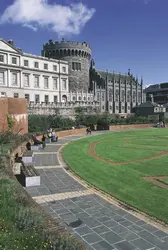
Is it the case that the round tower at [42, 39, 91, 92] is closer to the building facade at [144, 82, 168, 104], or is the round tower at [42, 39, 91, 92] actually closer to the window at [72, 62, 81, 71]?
the window at [72, 62, 81, 71]

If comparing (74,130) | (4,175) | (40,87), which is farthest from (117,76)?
(4,175)

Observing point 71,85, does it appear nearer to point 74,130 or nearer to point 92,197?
point 74,130

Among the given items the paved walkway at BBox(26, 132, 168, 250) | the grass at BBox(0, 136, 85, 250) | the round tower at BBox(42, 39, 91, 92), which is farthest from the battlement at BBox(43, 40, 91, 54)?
the grass at BBox(0, 136, 85, 250)

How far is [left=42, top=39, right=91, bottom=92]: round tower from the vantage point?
234 ft

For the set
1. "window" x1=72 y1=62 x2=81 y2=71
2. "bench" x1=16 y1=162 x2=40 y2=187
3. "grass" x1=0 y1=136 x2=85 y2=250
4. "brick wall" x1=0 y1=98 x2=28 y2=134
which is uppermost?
"window" x1=72 y1=62 x2=81 y2=71

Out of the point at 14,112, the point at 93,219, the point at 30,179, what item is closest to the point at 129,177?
the point at 30,179

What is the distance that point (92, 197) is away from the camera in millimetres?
10016

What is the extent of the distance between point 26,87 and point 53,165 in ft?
152

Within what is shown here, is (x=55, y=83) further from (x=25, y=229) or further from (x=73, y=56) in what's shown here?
(x=25, y=229)

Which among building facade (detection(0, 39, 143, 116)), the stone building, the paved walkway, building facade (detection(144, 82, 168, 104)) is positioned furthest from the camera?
building facade (detection(144, 82, 168, 104))

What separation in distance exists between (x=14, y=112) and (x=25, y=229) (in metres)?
18.6

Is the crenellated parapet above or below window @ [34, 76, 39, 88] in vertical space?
above

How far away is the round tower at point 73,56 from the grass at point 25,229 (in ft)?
219

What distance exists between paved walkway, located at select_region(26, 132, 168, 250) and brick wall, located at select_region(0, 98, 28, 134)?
10.0 meters
